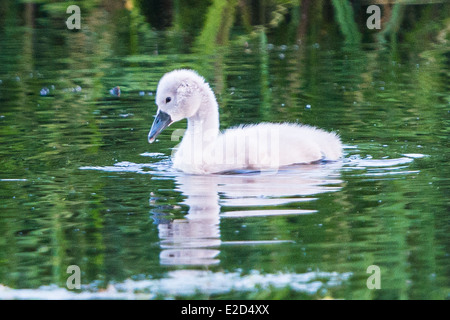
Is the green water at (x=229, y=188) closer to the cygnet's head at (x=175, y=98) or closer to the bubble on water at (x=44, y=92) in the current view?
the bubble on water at (x=44, y=92)

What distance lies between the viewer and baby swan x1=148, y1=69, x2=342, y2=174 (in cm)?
711

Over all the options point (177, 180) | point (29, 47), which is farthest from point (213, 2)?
point (177, 180)

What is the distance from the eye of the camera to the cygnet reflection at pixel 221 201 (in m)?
5.17

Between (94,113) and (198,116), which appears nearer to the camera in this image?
(198,116)

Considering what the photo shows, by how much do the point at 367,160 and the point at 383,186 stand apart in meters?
0.86

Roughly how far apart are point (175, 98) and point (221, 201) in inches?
57.6

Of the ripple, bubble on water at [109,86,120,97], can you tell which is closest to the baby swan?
the ripple

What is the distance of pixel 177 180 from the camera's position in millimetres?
6902

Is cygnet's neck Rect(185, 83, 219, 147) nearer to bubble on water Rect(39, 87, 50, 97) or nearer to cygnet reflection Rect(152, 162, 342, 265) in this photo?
cygnet reflection Rect(152, 162, 342, 265)

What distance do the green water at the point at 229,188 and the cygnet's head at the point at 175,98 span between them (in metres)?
0.35

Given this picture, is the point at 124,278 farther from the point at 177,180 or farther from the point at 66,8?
the point at 66,8

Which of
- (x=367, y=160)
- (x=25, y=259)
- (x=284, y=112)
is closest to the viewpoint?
(x=25, y=259)

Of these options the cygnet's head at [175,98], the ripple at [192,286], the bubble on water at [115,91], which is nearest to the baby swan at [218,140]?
the cygnet's head at [175,98]

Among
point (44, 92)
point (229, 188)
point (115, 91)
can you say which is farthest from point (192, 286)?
point (44, 92)
